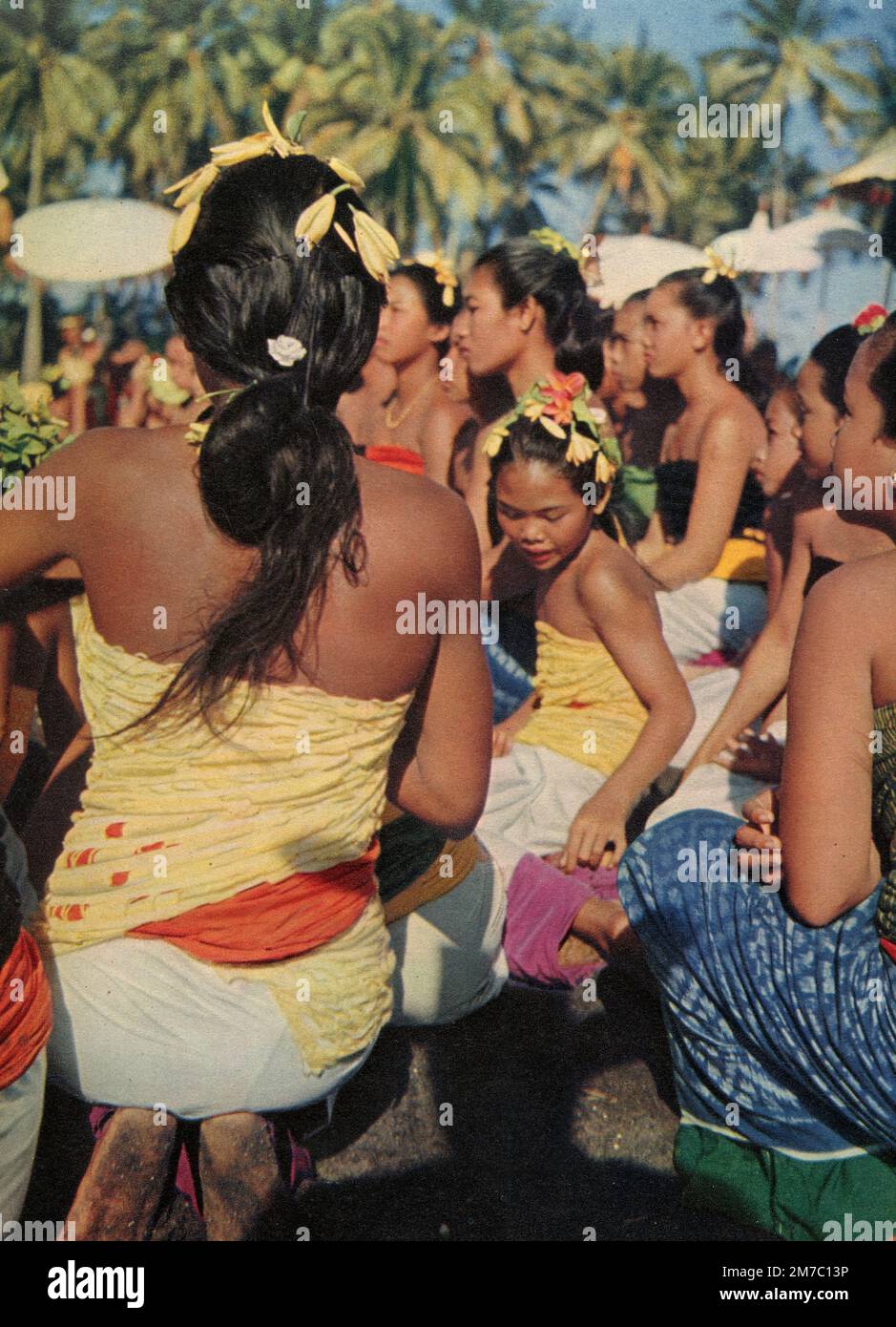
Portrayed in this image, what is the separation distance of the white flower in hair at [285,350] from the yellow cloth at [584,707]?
1.95 m

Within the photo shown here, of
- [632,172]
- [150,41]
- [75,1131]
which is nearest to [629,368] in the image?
[75,1131]

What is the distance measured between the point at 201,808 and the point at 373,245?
2.94 ft

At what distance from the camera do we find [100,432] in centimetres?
205

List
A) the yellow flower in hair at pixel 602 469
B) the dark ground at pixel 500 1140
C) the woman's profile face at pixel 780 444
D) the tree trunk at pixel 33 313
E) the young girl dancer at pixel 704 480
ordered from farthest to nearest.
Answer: the tree trunk at pixel 33 313 → the young girl dancer at pixel 704 480 → the woman's profile face at pixel 780 444 → the yellow flower in hair at pixel 602 469 → the dark ground at pixel 500 1140

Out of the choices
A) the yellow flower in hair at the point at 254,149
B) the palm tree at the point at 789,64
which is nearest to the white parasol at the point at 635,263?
the yellow flower in hair at the point at 254,149

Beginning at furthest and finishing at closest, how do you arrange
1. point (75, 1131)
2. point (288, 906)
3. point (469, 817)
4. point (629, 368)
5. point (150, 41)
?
point (150, 41) < point (629, 368) < point (75, 1131) < point (469, 817) < point (288, 906)

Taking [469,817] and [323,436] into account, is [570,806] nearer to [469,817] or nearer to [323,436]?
[469,817]

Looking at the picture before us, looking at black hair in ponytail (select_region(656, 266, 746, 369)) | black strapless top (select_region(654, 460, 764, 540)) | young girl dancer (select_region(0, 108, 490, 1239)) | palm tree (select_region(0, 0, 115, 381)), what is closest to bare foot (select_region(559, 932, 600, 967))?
young girl dancer (select_region(0, 108, 490, 1239))

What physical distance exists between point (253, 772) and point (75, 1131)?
1.07 metres

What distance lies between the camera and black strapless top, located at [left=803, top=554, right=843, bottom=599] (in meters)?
3.99

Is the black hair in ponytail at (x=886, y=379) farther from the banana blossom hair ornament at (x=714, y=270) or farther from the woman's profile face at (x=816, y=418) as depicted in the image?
the banana blossom hair ornament at (x=714, y=270)

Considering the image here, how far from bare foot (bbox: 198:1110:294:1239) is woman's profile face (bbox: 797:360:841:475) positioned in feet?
9.51

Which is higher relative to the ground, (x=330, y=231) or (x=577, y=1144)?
(x=330, y=231)

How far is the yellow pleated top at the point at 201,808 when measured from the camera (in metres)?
2.06
